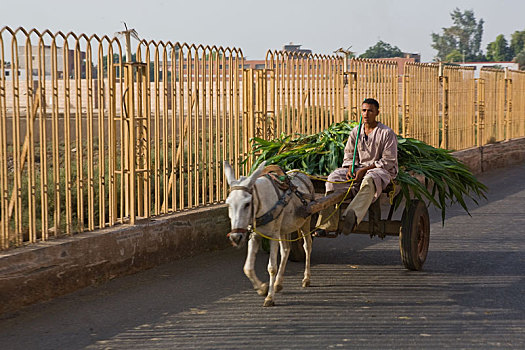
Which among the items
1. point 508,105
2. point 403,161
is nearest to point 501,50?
point 508,105

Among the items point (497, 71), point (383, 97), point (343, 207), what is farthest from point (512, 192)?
point (343, 207)

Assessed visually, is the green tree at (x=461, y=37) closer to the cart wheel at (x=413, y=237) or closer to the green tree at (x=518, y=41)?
the green tree at (x=518, y=41)

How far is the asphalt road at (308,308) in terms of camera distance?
621cm

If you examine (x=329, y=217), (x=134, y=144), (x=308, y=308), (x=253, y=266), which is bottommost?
(x=308, y=308)

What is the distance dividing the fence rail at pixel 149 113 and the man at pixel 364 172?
2016 mm

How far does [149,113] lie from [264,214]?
8.42ft

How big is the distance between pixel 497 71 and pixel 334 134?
14406mm

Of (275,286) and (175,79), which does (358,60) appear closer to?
(175,79)

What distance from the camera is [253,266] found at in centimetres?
711

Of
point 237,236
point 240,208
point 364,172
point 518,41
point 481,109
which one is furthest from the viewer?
point 518,41

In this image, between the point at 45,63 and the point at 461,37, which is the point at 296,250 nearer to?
the point at 45,63

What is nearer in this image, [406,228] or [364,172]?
[364,172]

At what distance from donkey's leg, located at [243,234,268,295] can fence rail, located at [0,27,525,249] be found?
1.93 metres

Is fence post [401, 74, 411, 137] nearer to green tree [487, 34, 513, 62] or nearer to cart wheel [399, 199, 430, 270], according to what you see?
cart wheel [399, 199, 430, 270]
